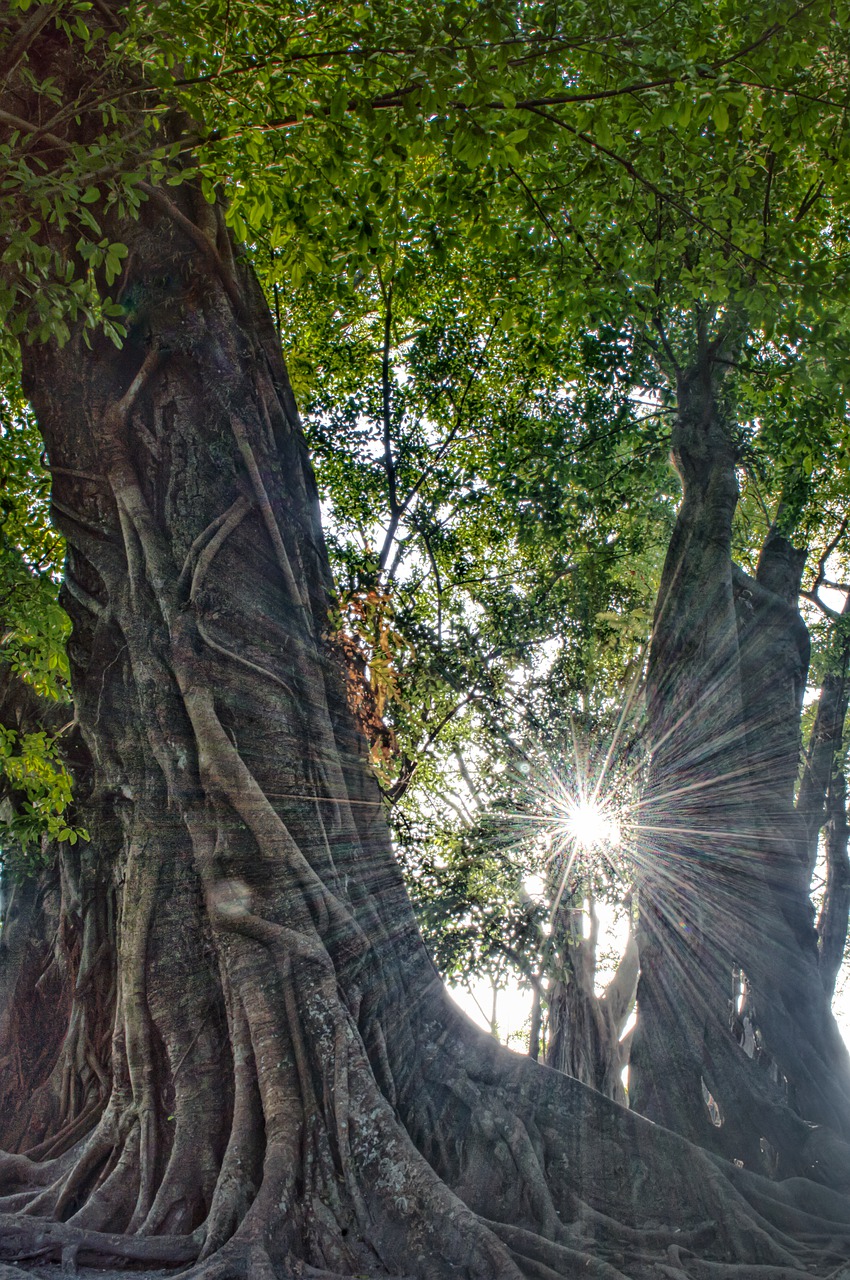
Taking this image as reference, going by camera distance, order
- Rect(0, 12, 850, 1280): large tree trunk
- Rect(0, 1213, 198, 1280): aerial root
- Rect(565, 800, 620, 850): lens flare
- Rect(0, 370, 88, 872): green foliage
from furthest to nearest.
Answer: Rect(565, 800, 620, 850): lens flare
Rect(0, 370, 88, 872): green foliage
Rect(0, 12, 850, 1280): large tree trunk
Rect(0, 1213, 198, 1280): aerial root

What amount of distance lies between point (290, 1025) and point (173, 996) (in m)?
0.74

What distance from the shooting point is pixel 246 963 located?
4.41 metres

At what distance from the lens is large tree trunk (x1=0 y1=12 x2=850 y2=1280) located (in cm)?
391

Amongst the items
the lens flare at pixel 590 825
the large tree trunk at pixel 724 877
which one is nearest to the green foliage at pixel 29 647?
the lens flare at pixel 590 825

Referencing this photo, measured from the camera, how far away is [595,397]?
9.93 metres

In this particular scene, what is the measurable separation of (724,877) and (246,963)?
3972 millimetres

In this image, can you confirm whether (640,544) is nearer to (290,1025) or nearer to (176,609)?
(176,609)

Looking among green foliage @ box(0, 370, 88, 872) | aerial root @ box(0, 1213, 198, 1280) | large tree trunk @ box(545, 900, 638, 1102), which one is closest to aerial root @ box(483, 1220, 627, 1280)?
aerial root @ box(0, 1213, 198, 1280)

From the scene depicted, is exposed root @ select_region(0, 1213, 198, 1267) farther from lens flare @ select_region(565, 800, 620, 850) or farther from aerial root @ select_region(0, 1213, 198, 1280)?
lens flare @ select_region(565, 800, 620, 850)

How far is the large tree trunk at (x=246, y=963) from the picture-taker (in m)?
3.91

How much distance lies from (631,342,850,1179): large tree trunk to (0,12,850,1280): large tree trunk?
2.66ft

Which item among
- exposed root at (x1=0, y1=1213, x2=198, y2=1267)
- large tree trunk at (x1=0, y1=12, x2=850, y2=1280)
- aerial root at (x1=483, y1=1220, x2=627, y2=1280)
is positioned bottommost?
exposed root at (x1=0, y1=1213, x2=198, y2=1267)

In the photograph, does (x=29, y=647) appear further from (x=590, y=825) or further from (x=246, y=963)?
(x=590, y=825)

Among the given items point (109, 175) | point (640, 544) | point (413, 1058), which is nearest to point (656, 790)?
point (413, 1058)
